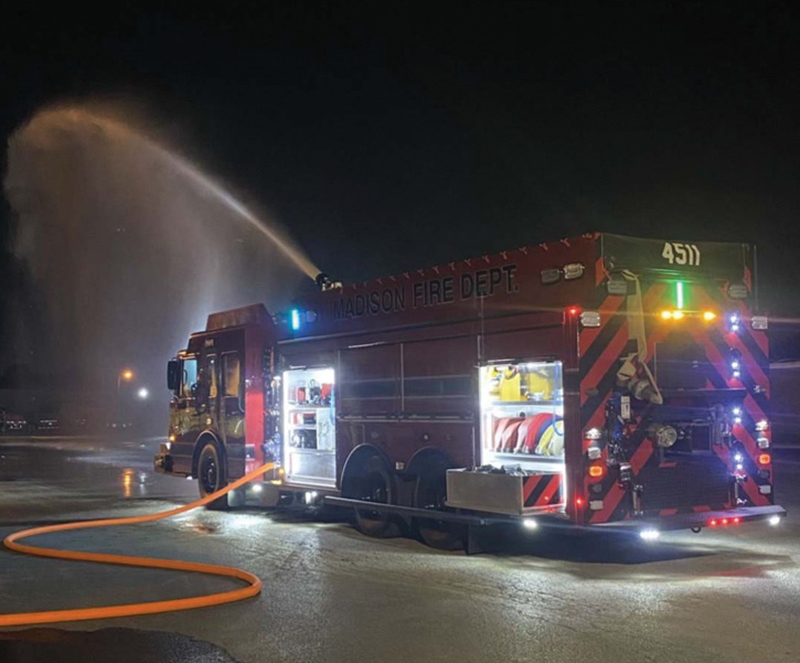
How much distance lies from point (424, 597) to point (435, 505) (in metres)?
2.67

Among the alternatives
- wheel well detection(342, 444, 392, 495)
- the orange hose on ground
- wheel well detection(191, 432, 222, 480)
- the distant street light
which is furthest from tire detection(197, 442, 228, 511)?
the distant street light

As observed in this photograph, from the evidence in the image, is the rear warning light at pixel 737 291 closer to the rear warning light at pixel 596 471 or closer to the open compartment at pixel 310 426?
the rear warning light at pixel 596 471

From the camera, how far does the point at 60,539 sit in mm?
11570

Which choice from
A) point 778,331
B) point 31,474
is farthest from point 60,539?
point 778,331

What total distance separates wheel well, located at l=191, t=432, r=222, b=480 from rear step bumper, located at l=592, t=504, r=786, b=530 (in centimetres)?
718

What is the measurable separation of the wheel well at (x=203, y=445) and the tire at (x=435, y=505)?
4589 mm

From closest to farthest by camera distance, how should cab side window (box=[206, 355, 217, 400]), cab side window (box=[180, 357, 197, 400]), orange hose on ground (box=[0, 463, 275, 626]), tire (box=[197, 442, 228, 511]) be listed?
orange hose on ground (box=[0, 463, 275, 626]) < tire (box=[197, 442, 228, 511]) < cab side window (box=[206, 355, 217, 400]) < cab side window (box=[180, 357, 197, 400])

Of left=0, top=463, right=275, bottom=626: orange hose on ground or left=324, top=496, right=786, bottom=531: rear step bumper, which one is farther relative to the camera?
left=324, top=496, right=786, bottom=531: rear step bumper

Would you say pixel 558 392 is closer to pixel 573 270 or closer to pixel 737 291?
pixel 573 270

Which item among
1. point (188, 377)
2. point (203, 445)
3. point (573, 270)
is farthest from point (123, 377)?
point (573, 270)

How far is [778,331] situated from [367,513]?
949 inches

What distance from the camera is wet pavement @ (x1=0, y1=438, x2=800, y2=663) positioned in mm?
6246

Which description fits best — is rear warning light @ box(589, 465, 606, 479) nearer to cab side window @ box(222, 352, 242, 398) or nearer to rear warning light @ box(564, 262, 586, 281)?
rear warning light @ box(564, 262, 586, 281)

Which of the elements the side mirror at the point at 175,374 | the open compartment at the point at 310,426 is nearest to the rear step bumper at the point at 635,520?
the open compartment at the point at 310,426
